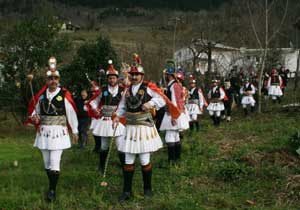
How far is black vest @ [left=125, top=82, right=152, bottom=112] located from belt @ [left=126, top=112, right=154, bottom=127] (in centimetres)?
7

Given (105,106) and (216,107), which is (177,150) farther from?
(216,107)

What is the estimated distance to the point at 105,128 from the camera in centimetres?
863

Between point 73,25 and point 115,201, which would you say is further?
point 73,25

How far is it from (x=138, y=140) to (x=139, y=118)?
36 cm

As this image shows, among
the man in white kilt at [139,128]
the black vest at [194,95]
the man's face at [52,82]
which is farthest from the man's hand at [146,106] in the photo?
the black vest at [194,95]

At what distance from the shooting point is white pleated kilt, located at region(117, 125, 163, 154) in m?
6.69

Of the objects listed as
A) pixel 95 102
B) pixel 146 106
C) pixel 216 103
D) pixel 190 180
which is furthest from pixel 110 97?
pixel 216 103

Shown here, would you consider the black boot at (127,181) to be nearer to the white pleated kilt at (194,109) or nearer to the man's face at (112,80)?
the man's face at (112,80)

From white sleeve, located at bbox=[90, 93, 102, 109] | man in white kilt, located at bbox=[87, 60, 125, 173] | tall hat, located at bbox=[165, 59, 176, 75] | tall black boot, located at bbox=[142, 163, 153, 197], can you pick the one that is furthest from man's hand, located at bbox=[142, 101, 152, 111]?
tall hat, located at bbox=[165, 59, 176, 75]

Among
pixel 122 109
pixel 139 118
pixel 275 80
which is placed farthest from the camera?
pixel 275 80

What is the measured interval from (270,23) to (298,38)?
27.5 ft

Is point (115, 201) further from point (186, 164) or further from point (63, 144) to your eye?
point (186, 164)

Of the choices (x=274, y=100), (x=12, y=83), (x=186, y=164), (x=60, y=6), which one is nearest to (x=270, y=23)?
(x=274, y=100)

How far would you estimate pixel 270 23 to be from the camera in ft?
72.5
